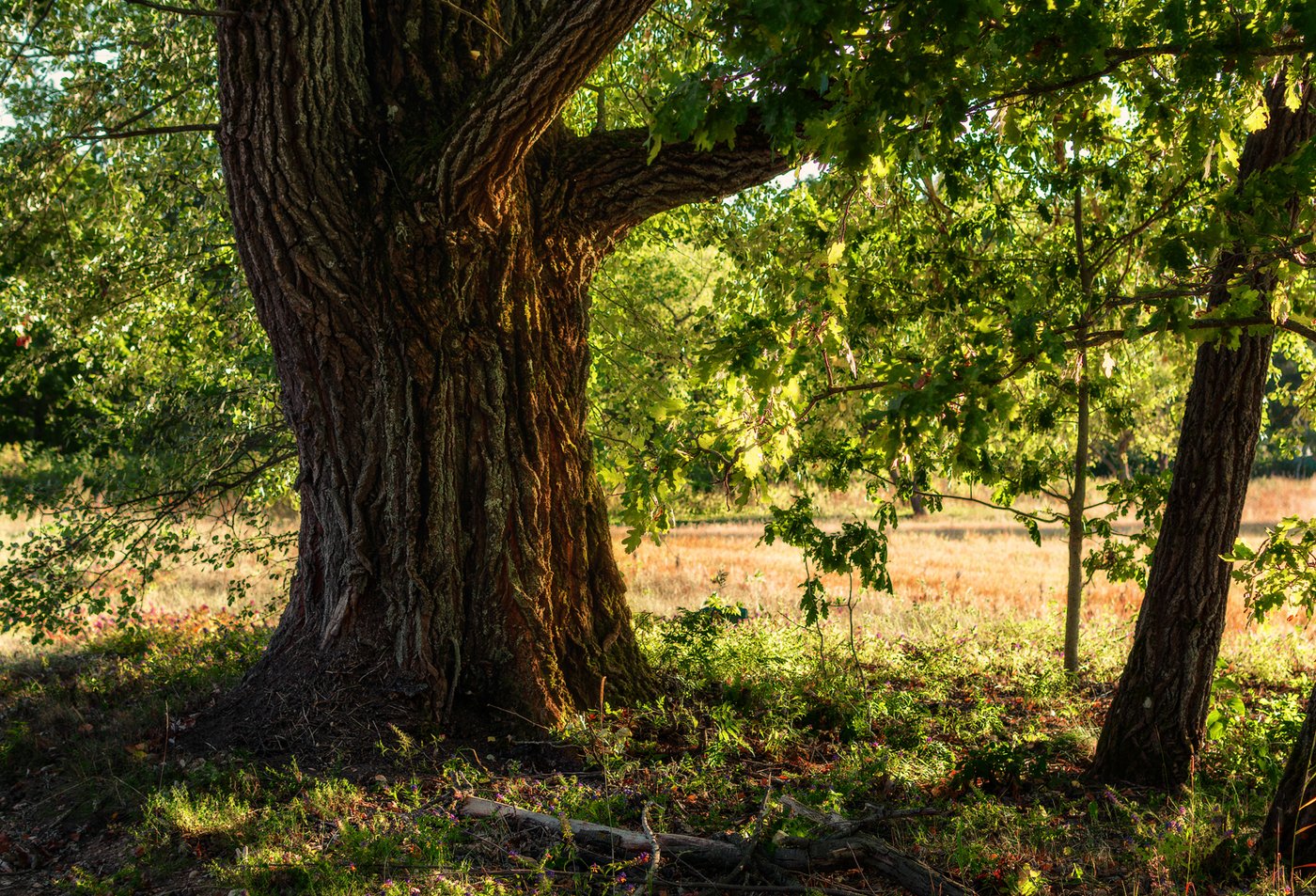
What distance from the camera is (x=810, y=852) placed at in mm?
3734

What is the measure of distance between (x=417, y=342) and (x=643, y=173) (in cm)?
157

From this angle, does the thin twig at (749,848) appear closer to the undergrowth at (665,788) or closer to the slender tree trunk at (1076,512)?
the undergrowth at (665,788)

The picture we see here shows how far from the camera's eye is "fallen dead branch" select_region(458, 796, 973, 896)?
11.7 feet

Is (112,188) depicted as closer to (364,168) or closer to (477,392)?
(364,168)

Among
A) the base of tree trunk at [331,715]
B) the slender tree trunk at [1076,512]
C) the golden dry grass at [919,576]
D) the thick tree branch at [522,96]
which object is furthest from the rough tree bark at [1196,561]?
the thick tree branch at [522,96]

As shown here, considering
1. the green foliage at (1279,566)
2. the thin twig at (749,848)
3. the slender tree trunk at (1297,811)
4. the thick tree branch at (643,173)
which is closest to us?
the slender tree trunk at (1297,811)

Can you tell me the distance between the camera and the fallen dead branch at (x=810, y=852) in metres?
3.57

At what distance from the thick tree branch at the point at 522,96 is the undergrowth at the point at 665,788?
2738 mm

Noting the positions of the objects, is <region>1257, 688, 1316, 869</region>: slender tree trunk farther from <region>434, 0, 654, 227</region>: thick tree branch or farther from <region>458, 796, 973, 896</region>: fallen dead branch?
<region>434, 0, 654, 227</region>: thick tree branch

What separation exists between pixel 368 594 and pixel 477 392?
123 cm

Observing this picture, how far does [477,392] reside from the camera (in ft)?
17.0

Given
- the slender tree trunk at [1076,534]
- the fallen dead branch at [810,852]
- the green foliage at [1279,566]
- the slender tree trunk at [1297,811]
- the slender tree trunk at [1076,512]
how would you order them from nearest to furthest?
the slender tree trunk at [1297,811]
the fallen dead branch at [810,852]
the green foliage at [1279,566]
the slender tree trunk at [1076,512]
the slender tree trunk at [1076,534]

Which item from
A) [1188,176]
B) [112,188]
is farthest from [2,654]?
[1188,176]

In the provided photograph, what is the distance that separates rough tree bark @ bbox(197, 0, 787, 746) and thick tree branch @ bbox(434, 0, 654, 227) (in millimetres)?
27
